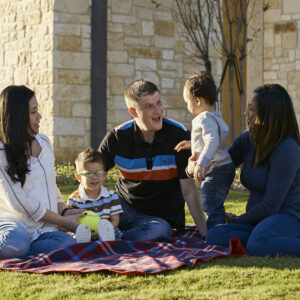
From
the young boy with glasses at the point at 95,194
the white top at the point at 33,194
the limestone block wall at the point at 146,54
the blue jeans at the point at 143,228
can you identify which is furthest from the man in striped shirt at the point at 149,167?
the limestone block wall at the point at 146,54

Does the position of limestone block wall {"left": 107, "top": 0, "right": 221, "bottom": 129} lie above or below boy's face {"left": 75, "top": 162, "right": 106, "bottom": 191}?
above

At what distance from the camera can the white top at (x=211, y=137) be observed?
4605 mm

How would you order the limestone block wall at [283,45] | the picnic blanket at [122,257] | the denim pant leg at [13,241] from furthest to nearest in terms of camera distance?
the limestone block wall at [283,45] < the denim pant leg at [13,241] < the picnic blanket at [122,257]

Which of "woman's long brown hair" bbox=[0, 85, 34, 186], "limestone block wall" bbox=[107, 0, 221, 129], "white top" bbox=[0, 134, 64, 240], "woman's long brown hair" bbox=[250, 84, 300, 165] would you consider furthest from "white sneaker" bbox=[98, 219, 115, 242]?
"limestone block wall" bbox=[107, 0, 221, 129]

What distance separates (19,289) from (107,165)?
5.63 feet

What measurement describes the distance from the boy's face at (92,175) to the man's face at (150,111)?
470 millimetres

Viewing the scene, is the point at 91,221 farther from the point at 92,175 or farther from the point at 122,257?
the point at 122,257

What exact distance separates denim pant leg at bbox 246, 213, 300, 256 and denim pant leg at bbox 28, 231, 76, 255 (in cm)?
120

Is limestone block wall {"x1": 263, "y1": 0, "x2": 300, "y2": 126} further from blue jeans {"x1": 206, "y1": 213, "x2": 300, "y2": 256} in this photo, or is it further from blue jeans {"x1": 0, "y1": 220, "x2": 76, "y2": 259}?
blue jeans {"x1": 0, "y1": 220, "x2": 76, "y2": 259}

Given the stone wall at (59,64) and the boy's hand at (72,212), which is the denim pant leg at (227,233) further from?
the stone wall at (59,64)

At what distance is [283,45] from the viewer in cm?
1368

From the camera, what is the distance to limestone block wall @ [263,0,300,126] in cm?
1348

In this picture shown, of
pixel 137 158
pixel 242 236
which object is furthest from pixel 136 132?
pixel 242 236

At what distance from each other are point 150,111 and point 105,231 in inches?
37.2
